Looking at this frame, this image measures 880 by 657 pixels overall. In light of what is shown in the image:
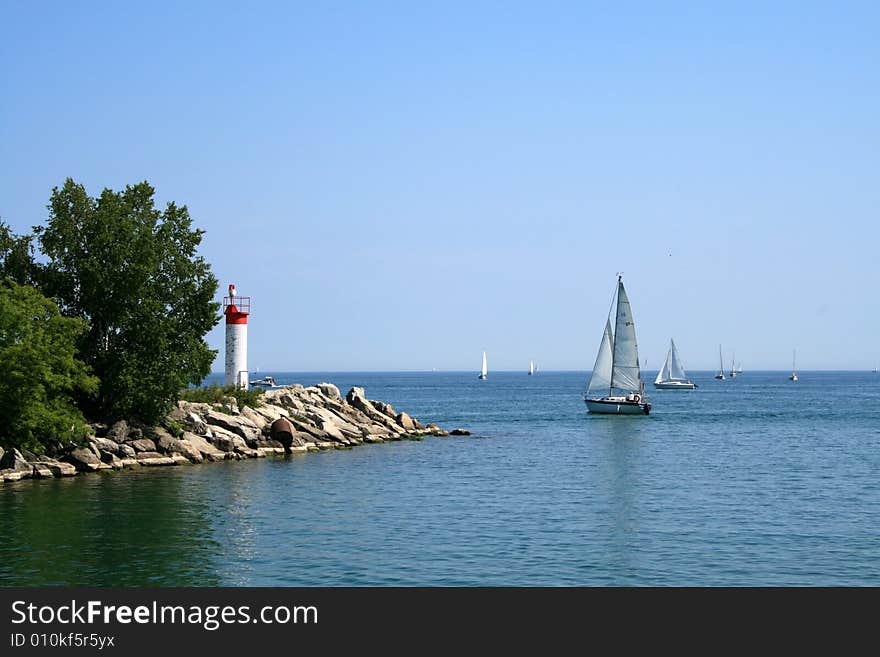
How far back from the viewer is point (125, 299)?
Answer: 53.6 meters

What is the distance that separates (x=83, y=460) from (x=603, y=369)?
68.7 metres

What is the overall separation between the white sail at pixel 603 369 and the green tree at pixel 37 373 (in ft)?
215

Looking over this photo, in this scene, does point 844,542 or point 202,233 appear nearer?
point 844,542

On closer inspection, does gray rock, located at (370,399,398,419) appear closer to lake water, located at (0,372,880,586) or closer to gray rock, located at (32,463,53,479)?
lake water, located at (0,372,880,586)

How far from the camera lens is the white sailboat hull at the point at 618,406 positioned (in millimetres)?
104938

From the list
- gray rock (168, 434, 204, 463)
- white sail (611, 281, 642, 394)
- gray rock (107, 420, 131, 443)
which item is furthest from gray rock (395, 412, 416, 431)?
white sail (611, 281, 642, 394)

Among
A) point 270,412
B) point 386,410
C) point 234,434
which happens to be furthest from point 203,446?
point 386,410

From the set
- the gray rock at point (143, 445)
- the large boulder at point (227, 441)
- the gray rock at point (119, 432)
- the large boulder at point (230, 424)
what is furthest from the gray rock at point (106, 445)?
the large boulder at point (230, 424)

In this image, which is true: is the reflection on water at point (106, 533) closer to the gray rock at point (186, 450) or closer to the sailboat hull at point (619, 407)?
the gray rock at point (186, 450)

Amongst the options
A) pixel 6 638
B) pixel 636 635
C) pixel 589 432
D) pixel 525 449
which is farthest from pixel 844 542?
pixel 589 432

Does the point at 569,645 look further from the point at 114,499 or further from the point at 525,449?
the point at 525,449

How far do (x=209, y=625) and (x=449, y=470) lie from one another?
38.3 metres

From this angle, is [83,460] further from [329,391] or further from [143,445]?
[329,391]

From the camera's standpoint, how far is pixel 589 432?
3462 inches
